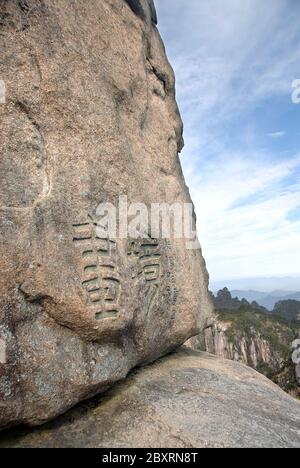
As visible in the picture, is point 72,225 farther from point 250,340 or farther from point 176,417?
point 250,340

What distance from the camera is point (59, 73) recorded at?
7.84 m

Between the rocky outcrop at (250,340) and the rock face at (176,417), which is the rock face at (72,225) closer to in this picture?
the rock face at (176,417)

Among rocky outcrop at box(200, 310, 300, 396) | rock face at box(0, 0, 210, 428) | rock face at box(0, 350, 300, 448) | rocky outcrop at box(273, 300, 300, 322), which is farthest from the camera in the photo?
rocky outcrop at box(273, 300, 300, 322)

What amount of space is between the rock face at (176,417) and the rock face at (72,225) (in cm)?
47

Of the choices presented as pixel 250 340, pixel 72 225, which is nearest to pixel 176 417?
pixel 72 225

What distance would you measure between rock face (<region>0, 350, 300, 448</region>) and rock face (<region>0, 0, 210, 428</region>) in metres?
0.47

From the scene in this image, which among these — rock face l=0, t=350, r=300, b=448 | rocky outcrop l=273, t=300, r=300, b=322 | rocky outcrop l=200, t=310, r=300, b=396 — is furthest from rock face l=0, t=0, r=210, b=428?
rocky outcrop l=273, t=300, r=300, b=322

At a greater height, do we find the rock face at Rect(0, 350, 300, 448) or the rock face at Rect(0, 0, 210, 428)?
the rock face at Rect(0, 0, 210, 428)

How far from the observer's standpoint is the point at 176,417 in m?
7.07

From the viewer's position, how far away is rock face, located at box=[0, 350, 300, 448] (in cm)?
652

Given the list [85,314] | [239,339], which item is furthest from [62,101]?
[239,339]

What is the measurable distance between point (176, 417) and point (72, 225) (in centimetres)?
384

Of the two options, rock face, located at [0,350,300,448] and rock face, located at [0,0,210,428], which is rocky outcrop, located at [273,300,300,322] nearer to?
rock face, located at [0,350,300,448]
